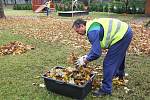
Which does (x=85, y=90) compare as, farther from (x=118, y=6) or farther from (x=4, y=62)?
(x=118, y=6)

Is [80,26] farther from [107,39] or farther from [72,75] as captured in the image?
[72,75]

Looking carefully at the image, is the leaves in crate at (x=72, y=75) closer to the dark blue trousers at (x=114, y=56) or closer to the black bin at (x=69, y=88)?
the black bin at (x=69, y=88)

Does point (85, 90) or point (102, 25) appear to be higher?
point (102, 25)

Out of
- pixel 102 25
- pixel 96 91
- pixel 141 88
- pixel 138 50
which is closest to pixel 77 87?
pixel 96 91

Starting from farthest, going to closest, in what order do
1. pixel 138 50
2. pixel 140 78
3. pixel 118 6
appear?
1. pixel 118 6
2. pixel 138 50
3. pixel 140 78

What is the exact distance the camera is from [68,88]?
5566 millimetres

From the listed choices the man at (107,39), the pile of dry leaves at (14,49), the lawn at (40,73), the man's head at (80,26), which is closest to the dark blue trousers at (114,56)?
the man at (107,39)

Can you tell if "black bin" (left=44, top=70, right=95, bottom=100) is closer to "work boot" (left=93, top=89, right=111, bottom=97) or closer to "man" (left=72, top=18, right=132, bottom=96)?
"work boot" (left=93, top=89, right=111, bottom=97)

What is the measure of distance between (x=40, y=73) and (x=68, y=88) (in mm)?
1778

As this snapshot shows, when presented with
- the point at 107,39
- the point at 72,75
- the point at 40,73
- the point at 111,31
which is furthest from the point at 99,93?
the point at 40,73

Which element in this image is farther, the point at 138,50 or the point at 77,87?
the point at 138,50

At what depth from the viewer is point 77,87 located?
5.42 metres

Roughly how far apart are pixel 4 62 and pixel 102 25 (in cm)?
373

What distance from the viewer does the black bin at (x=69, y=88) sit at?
5475 mm
